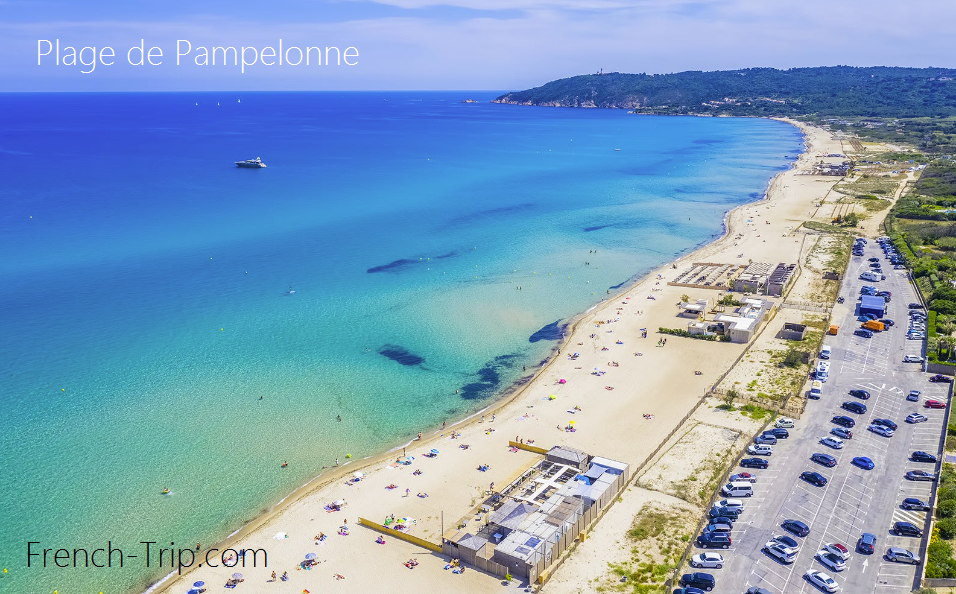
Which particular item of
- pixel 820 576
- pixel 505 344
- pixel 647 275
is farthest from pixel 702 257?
pixel 820 576

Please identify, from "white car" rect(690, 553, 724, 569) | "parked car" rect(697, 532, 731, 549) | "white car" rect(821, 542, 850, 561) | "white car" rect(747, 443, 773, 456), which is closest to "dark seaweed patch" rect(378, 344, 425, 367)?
"white car" rect(747, 443, 773, 456)

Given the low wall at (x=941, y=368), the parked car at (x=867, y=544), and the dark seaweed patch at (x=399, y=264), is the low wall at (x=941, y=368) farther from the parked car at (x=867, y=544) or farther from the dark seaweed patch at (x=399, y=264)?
the dark seaweed patch at (x=399, y=264)

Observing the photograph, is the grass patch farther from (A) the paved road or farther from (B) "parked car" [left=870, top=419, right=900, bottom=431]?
(B) "parked car" [left=870, top=419, right=900, bottom=431]

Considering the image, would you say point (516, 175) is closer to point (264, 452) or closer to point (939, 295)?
point (939, 295)

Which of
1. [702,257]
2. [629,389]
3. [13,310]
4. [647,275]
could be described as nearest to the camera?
[629,389]

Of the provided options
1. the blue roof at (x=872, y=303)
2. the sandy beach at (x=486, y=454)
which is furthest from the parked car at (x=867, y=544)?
the blue roof at (x=872, y=303)

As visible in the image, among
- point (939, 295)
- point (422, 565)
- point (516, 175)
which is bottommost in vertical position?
point (422, 565)
